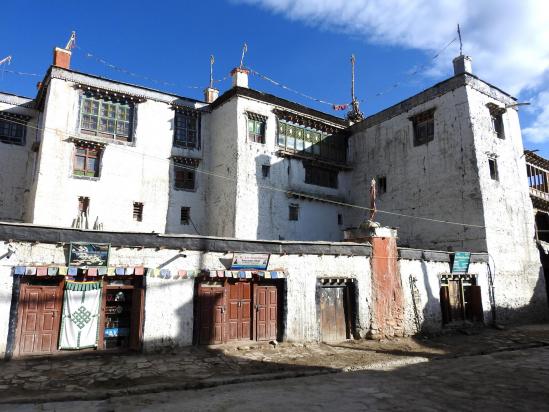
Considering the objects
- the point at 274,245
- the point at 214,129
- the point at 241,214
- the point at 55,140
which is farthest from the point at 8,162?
the point at 274,245

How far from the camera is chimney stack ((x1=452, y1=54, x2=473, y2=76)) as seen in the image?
23000 mm

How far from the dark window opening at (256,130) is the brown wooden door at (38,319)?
14779 mm

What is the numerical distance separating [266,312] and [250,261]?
80.8 inches

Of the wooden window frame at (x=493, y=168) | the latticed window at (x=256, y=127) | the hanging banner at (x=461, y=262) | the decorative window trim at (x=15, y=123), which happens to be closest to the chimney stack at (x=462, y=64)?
the wooden window frame at (x=493, y=168)

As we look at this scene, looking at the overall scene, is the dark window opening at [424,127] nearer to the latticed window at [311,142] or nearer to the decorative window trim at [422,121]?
the decorative window trim at [422,121]

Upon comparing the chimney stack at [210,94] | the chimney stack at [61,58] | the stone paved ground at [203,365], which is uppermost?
the chimney stack at [210,94]

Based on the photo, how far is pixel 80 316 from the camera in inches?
469

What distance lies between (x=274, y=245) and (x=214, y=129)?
12.7m

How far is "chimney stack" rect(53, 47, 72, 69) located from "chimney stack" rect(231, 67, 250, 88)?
9.26 meters

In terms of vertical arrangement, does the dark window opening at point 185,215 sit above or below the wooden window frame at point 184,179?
below

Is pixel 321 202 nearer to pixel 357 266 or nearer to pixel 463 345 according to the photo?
pixel 357 266

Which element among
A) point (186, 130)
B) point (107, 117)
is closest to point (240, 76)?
point (186, 130)

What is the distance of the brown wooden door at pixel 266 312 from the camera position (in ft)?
47.2

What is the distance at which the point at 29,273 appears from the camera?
1112 cm
